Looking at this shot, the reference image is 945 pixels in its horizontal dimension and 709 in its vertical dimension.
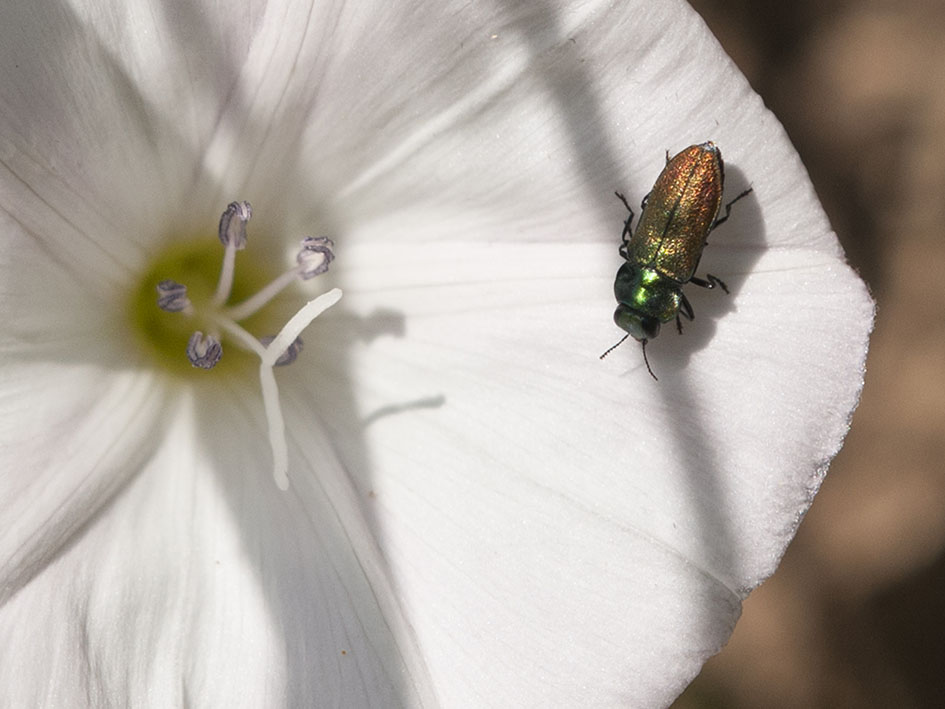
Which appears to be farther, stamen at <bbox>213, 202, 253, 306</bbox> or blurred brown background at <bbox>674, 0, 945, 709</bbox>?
blurred brown background at <bbox>674, 0, 945, 709</bbox>

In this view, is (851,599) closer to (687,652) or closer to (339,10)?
(687,652)

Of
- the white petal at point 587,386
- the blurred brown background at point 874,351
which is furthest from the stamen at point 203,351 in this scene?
Result: the blurred brown background at point 874,351

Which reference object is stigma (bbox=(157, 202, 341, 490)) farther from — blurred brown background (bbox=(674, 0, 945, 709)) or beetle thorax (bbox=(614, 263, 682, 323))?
blurred brown background (bbox=(674, 0, 945, 709))

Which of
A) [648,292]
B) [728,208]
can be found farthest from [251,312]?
[728,208]

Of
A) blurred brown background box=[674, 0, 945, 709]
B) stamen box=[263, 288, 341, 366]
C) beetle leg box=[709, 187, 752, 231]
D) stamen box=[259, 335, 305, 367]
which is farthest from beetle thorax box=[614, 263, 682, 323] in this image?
blurred brown background box=[674, 0, 945, 709]

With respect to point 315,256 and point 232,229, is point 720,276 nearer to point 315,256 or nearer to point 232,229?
point 315,256
